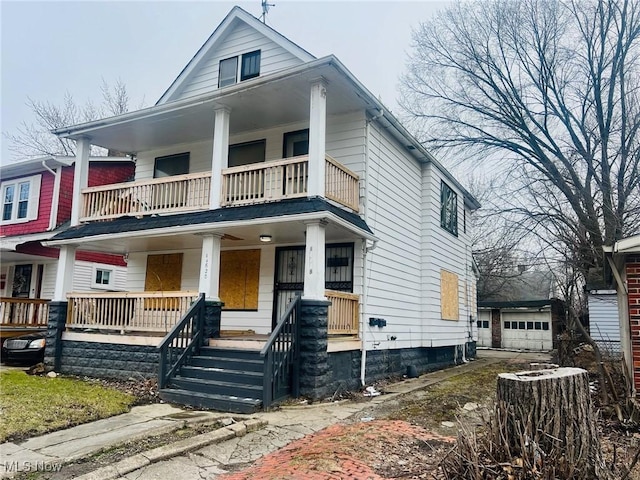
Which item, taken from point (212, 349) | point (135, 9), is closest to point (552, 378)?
point (212, 349)

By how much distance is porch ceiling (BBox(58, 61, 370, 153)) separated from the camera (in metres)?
9.27

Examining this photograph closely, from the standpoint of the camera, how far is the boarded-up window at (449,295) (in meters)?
14.7

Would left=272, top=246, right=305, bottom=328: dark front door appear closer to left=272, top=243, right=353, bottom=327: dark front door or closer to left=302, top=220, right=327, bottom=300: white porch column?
left=272, top=243, right=353, bottom=327: dark front door

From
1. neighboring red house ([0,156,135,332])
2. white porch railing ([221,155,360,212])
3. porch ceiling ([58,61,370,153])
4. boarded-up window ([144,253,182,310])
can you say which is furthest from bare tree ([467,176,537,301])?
neighboring red house ([0,156,135,332])

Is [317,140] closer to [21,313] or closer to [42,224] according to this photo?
[21,313]

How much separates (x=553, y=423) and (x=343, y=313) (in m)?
6.17

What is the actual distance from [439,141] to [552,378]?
20.7 meters

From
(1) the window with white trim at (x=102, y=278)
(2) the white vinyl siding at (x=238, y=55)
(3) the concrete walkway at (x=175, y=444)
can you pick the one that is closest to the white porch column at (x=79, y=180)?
(2) the white vinyl siding at (x=238, y=55)

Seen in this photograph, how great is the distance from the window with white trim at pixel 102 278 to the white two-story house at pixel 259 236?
216 inches

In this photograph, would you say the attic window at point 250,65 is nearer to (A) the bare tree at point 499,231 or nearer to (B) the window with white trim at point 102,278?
(A) the bare tree at point 499,231

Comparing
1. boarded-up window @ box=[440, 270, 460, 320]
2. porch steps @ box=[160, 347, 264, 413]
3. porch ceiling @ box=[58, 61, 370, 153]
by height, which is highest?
porch ceiling @ box=[58, 61, 370, 153]

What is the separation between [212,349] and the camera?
922 centimetres

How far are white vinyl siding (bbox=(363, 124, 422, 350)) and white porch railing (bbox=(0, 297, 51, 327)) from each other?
424 inches

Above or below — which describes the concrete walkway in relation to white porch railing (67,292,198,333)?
below
